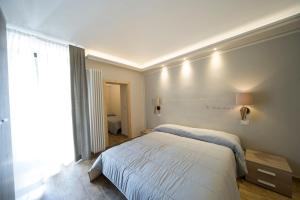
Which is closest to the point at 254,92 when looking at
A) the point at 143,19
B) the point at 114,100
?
the point at 143,19

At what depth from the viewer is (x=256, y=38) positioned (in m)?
2.07

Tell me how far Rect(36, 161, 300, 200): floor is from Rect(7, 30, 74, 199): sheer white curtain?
0.75 feet

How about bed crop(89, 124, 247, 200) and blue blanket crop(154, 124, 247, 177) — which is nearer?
bed crop(89, 124, 247, 200)

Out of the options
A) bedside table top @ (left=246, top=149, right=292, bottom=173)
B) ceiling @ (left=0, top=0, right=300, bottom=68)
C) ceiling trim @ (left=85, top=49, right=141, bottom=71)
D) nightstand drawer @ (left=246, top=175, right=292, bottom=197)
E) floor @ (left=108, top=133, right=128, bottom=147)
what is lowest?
floor @ (left=108, top=133, right=128, bottom=147)

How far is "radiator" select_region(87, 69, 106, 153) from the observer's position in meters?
2.87

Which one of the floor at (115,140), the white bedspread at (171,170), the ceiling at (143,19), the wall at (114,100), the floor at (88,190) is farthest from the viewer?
the wall at (114,100)

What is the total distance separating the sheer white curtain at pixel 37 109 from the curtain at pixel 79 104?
134 mm

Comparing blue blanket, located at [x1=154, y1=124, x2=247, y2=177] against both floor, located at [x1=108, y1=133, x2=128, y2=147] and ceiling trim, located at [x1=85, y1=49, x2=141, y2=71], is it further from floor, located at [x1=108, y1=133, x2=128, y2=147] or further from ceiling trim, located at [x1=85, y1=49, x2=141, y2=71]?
ceiling trim, located at [x1=85, y1=49, x2=141, y2=71]

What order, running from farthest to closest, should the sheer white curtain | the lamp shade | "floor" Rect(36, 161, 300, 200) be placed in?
the lamp shade, the sheer white curtain, "floor" Rect(36, 161, 300, 200)

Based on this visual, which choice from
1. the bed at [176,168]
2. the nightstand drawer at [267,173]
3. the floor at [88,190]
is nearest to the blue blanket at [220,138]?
the bed at [176,168]

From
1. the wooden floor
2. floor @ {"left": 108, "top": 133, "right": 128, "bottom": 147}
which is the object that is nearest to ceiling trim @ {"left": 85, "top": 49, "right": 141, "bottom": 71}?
floor @ {"left": 108, "top": 133, "right": 128, "bottom": 147}

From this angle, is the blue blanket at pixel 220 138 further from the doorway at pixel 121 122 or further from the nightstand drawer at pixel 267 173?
the doorway at pixel 121 122

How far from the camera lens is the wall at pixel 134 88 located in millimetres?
3473

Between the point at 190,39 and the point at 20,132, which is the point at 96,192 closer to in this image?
the point at 20,132
